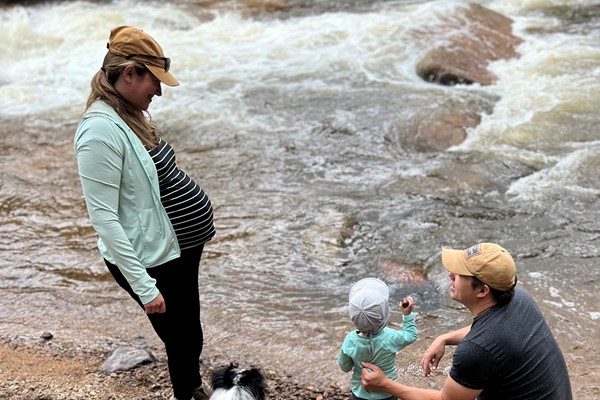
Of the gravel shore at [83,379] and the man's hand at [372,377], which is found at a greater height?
the man's hand at [372,377]

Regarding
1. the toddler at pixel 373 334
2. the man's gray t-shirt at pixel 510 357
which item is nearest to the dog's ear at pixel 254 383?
the toddler at pixel 373 334

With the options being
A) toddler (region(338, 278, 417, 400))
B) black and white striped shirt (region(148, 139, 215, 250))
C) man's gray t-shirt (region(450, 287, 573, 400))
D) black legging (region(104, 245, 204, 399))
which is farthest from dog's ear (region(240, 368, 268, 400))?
man's gray t-shirt (region(450, 287, 573, 400))

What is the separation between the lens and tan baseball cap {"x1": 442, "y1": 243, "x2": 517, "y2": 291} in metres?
2.62

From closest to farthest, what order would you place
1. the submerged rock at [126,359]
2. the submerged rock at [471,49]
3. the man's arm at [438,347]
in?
the man's arm at [438,347]
the submerged rock at [126,359]
the submerged rock at [471,49]

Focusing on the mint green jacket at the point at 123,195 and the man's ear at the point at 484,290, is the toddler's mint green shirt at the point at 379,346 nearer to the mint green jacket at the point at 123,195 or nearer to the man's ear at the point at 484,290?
the man's ear at the point at 484,290

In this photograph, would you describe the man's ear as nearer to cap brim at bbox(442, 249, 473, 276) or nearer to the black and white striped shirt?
cap brim at bbox(442, 249, 473, 276)

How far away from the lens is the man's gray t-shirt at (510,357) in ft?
8.43

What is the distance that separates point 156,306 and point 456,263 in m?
1.29

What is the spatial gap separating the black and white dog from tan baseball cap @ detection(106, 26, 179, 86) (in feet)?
4.34

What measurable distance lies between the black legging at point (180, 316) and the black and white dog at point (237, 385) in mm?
380

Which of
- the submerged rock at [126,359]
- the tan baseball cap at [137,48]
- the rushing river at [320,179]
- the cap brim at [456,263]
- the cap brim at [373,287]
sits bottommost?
the rushing river at [320,179]

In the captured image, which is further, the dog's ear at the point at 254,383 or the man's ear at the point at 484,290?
the dog's ear at the point at 254,383

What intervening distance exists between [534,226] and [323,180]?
236 cm

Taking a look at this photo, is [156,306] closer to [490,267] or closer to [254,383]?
[254,383]
